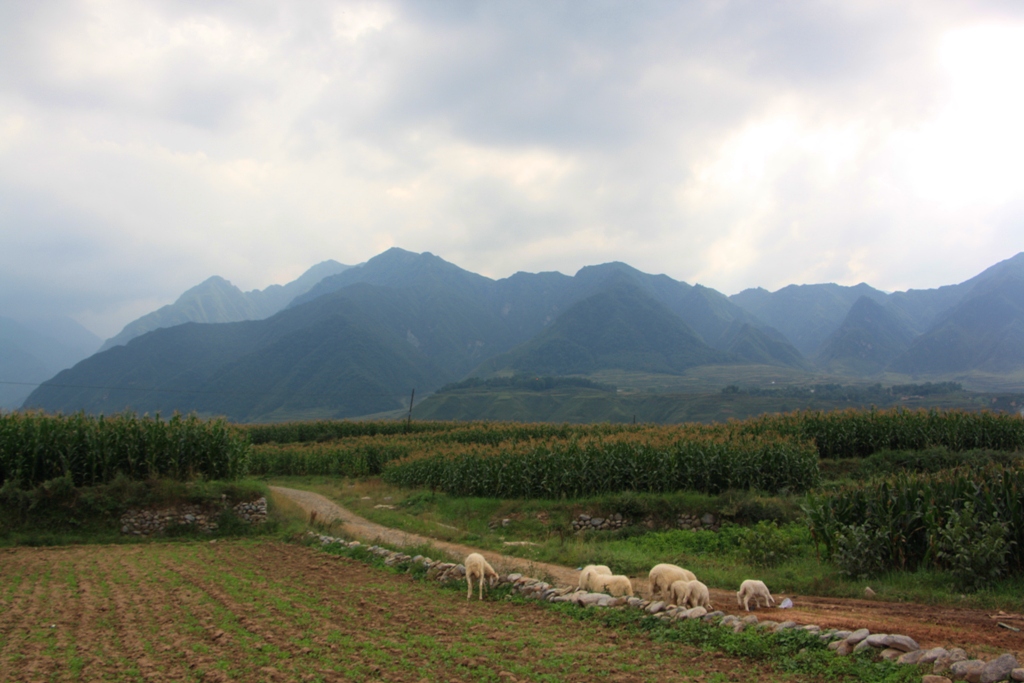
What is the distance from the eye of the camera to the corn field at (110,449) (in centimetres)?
1970

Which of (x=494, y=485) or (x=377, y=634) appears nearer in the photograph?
(x=377, y=634)

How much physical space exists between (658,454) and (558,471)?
363 cm

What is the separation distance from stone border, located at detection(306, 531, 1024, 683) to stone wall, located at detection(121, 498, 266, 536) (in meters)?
10.7

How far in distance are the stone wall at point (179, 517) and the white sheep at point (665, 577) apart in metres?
15.5

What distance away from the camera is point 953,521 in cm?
1066

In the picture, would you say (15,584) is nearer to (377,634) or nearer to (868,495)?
(377,634)

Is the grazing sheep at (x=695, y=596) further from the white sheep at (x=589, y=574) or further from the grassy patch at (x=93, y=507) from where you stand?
the grassy patch at (x=93, y=507)

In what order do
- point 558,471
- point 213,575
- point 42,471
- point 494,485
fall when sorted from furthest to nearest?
1. point 494,485
2. point 558,471
3. point 42,471
4. point 213,575

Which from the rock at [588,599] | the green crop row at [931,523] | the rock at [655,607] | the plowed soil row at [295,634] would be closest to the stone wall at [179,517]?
the plowed soil row at [295,634]

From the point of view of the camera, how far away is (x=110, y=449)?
810 inches

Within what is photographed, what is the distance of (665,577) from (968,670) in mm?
4621

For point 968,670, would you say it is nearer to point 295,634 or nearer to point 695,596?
point 695,596

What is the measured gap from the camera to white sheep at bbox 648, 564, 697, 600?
9984 millimetres

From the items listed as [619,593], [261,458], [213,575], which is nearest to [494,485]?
[213,575]
